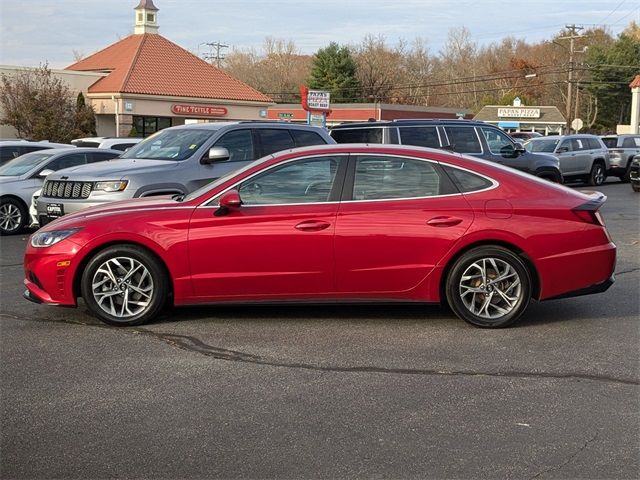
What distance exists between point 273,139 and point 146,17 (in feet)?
133

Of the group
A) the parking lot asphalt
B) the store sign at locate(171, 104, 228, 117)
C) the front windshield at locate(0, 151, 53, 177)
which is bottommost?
the parking lot asphalt

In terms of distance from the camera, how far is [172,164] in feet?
36.2

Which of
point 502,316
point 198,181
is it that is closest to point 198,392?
point 502,316

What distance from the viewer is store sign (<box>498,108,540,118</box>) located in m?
81.4

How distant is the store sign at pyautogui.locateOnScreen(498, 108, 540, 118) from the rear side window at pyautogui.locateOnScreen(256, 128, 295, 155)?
72897mm

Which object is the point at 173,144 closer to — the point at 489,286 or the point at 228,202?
the point at 228,202

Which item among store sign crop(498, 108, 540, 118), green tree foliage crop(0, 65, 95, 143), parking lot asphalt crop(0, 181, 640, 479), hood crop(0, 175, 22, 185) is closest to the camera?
parking lot asphalt crop(0, 181, 640, 479)

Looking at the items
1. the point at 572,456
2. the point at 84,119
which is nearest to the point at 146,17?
the point at 84,119

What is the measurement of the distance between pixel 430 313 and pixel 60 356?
3.30m

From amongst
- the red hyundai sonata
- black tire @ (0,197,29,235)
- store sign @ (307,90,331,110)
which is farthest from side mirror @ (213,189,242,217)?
store sign @ (307,90,331,110)

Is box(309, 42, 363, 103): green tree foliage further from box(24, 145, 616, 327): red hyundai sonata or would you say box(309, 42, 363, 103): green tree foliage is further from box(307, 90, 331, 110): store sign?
box(24, 145, 616, 327): red hyundai sonata

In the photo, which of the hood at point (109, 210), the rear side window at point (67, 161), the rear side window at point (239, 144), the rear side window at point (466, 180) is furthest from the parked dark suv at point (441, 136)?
the hood at point (109, 210)

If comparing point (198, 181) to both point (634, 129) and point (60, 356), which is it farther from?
point (634, 129)

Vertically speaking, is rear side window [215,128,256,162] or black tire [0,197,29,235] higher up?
rear side window [215,128,256,162]
